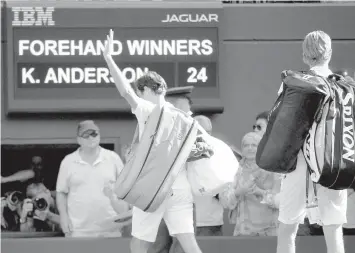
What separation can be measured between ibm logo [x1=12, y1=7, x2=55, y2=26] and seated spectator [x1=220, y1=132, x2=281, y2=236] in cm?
283

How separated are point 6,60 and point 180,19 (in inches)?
71.2

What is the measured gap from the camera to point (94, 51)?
38.6ft

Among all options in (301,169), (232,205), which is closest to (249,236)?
(232,205)

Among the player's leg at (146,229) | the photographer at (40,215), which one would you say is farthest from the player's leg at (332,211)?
the photographer at (40,215)

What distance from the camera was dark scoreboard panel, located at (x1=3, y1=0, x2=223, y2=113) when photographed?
1176 centimetres

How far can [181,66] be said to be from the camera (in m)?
11.8

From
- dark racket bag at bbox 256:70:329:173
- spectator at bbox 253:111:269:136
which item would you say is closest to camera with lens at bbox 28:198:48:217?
spectator at bbox 253:111:269:136

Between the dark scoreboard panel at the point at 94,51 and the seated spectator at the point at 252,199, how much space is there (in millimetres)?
2003

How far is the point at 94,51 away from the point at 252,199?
2.72 m

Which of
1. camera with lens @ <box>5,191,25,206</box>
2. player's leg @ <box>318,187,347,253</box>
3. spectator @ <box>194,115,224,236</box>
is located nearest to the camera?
player's leg @ <box>318,187,347,253</box>

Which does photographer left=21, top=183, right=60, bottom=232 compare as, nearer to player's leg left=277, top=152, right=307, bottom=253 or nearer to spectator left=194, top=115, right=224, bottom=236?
spectator left=194, top=115, right=224, bottom=236

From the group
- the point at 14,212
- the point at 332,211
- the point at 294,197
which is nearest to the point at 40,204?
the point at 14,212

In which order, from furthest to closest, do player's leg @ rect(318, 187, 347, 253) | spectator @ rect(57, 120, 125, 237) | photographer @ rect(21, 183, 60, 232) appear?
photographer @ rect(21, 183, 60, 232) < spectator @ rect(57, 120, 125, 237) < player's leg @ rect(318, 187, 347, 253)

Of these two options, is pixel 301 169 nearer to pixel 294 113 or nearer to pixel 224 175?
pixel 294 113
